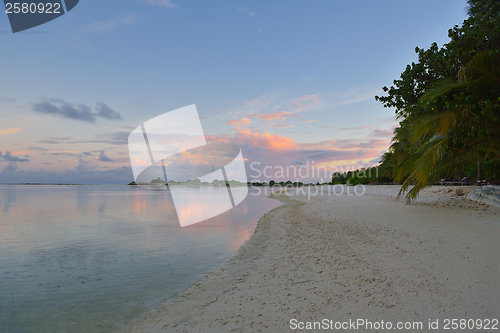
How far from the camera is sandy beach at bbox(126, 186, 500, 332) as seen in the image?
11.8 ft

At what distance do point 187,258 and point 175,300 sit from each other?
3.29 m

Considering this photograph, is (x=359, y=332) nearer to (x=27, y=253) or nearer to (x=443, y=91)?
(x=443, y=91)

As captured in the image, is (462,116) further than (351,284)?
Yes

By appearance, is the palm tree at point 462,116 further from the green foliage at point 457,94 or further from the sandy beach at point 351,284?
the sandy beach at point 351,284

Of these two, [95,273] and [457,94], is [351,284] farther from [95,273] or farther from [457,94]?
[457,94]

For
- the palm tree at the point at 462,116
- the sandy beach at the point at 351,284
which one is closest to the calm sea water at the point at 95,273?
the sandy beach at the point at 351,284

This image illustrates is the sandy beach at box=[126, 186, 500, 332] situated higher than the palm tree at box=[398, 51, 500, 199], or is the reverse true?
the palm tree at box=[398, 51, 500, 199]

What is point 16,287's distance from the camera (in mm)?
6121

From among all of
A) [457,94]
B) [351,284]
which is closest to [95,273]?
[351,284]

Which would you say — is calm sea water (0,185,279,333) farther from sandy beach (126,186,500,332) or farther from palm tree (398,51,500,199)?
palm tree (398,51,500,199)

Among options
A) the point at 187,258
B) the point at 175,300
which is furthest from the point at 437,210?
the point at 175,300

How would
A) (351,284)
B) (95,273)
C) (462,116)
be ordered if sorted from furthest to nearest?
(462,116) < (95,273) < (351,284)

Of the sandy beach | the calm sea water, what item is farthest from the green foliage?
the calm sea water

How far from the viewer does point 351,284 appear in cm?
462
